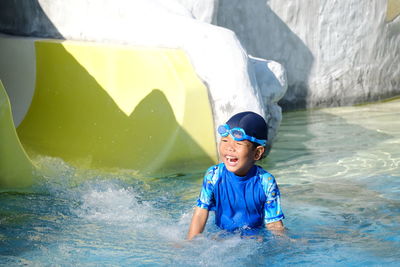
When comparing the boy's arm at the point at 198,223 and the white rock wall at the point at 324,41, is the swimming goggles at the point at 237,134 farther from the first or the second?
the white rock wall at the point at 324,41

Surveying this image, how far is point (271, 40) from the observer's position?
29.2ft

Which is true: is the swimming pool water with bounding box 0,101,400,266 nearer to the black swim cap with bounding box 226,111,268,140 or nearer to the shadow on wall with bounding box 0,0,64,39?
the black swim cap with bounding box 226,111,268,140

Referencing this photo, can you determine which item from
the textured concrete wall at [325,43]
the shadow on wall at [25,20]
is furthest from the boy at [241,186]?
the textured concrete wall at [325,43]

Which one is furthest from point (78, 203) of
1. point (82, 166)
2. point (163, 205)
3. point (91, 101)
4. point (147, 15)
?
point (147, 15)

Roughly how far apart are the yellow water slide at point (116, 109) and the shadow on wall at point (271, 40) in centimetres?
308

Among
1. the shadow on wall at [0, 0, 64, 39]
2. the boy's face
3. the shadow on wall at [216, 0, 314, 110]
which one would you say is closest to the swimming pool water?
the boy's face

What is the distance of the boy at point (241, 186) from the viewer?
128 inches

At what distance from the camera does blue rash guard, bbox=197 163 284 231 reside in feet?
10.9

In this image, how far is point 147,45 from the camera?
5777 mm

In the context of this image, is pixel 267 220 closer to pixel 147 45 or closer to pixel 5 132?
pixel 5 132

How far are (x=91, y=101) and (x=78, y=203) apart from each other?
1.51 m

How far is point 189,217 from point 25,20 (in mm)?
3142

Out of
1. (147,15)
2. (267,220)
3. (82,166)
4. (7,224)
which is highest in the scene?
(147,15)

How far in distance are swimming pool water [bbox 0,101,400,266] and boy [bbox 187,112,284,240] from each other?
82 millimetres
